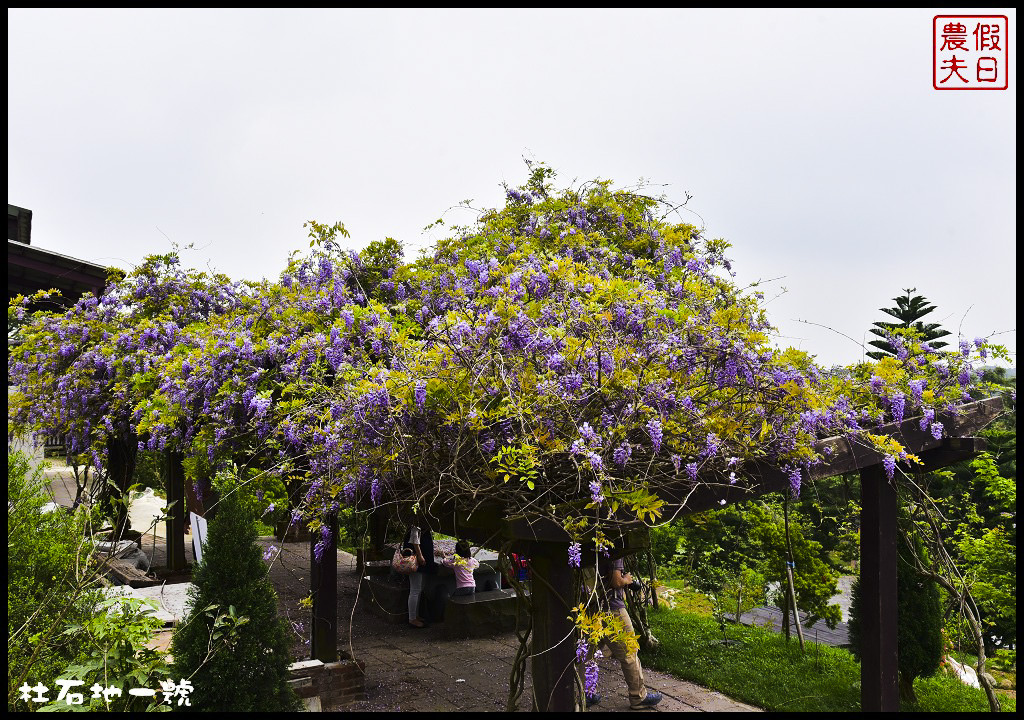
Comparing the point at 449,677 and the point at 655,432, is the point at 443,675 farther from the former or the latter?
the point at 655,432

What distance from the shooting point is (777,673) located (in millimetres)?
7520

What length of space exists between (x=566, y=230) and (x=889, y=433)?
328 cm

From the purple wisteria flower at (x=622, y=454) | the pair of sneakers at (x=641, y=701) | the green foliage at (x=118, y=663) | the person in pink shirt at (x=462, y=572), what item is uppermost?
the purple wisteria flower at (x=622, y=454)

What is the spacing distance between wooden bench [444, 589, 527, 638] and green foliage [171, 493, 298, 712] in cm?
378

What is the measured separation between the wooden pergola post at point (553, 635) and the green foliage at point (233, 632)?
1.62m

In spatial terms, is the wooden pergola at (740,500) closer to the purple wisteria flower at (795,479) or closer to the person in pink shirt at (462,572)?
the purple wisteria flower at (795,479)

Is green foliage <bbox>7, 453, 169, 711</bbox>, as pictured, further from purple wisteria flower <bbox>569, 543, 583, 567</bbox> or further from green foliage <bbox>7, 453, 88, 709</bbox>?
purple wisteria flower <bbox>569, 543, 583, 567</bbox>

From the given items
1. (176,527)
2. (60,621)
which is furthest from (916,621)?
(176,527)

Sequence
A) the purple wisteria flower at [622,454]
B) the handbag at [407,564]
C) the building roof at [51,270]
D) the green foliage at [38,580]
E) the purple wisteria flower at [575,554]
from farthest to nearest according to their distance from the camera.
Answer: the building roof at [51,270] < the handbag at [407,564] < the green foliage at [38,580] < the purple wisteria flower at [622,454] < the purple wisteria flower at [575,554]

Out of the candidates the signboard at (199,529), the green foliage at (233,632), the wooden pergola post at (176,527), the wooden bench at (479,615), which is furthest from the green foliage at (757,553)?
the wooden pergola post at (176,527)

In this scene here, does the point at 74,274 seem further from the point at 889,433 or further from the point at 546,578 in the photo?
the point at 889,433

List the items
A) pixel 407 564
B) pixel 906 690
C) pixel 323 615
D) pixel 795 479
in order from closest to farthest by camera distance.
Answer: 1. pixel 795 479
2. pixel 323 615
3. pixel 906 690
4. pixel 407 564

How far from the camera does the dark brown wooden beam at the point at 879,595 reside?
5090mm

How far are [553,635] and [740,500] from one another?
125 centimetres
